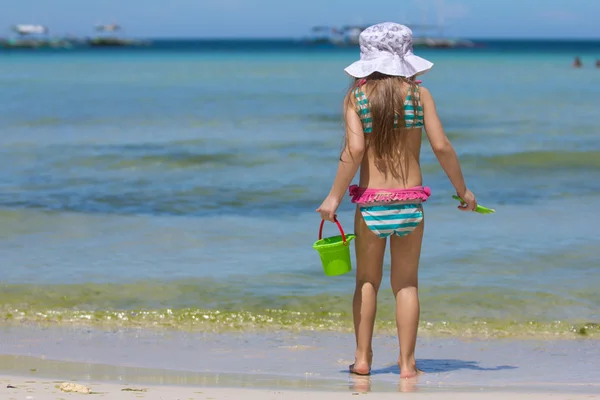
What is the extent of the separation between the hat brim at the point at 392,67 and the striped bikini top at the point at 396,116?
8 centimetres

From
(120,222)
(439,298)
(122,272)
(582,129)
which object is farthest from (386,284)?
(582,129)

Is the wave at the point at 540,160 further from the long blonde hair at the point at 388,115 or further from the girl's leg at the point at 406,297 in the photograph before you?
the long blonde hair at the point at 388,115

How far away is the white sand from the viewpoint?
3.70 meters

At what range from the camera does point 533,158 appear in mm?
14789

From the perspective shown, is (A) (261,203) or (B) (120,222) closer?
(B) (120,222)

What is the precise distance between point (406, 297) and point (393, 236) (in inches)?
11.3

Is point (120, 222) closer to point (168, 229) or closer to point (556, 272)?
point (168, 229)

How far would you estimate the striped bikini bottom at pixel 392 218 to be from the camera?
425cm

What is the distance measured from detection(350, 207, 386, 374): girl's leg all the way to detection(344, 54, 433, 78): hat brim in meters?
0.61

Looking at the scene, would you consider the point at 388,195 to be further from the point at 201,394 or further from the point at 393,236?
the point at 201,394

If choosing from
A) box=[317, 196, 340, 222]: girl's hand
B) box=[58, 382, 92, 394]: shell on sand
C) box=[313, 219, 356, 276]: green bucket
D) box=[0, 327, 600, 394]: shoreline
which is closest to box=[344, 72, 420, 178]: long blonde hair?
box=[317, 196, 340, 222]: girl's hand

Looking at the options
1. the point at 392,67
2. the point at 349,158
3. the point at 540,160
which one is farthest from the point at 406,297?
the point at 540,160

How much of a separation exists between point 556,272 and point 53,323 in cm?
349

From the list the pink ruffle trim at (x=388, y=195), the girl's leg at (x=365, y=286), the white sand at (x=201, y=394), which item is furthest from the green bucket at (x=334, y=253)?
the white sand at (x=201, y=394)
